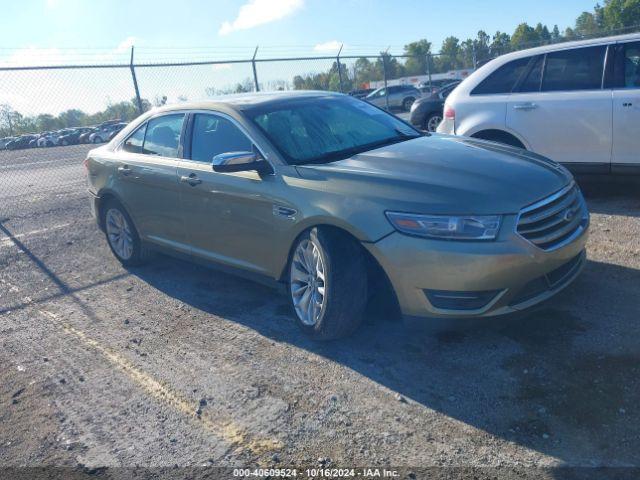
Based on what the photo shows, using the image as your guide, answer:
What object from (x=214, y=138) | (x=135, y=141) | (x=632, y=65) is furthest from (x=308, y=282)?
(x=632, y=65)

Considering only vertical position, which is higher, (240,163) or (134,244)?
(240,163)

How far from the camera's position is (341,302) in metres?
3.71

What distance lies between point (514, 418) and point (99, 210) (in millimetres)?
4770

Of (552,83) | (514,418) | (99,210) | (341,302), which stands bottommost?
(514,418)

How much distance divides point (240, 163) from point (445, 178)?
1.40 metres

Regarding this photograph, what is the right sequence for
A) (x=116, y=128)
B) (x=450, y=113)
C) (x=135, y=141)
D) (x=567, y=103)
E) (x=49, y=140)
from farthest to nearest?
(x=49, y=140), (x=116, y=128), (x=450, y=113), (x=567, y=103), (x=135, y=141)

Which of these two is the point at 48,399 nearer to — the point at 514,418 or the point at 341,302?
the point at 341,302

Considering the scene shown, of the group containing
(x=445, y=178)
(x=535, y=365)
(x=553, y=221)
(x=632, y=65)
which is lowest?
(x=535, y=365)

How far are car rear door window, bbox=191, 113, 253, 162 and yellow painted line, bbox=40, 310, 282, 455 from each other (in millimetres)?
1668

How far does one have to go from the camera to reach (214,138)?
4766 millimetres

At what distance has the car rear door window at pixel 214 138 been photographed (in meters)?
4.51

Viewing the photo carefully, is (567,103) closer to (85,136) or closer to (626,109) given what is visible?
(626,109)

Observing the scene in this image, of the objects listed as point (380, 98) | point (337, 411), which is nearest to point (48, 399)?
point (337, 411)

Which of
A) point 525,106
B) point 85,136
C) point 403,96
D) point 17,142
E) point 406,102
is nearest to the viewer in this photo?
point 525,106
